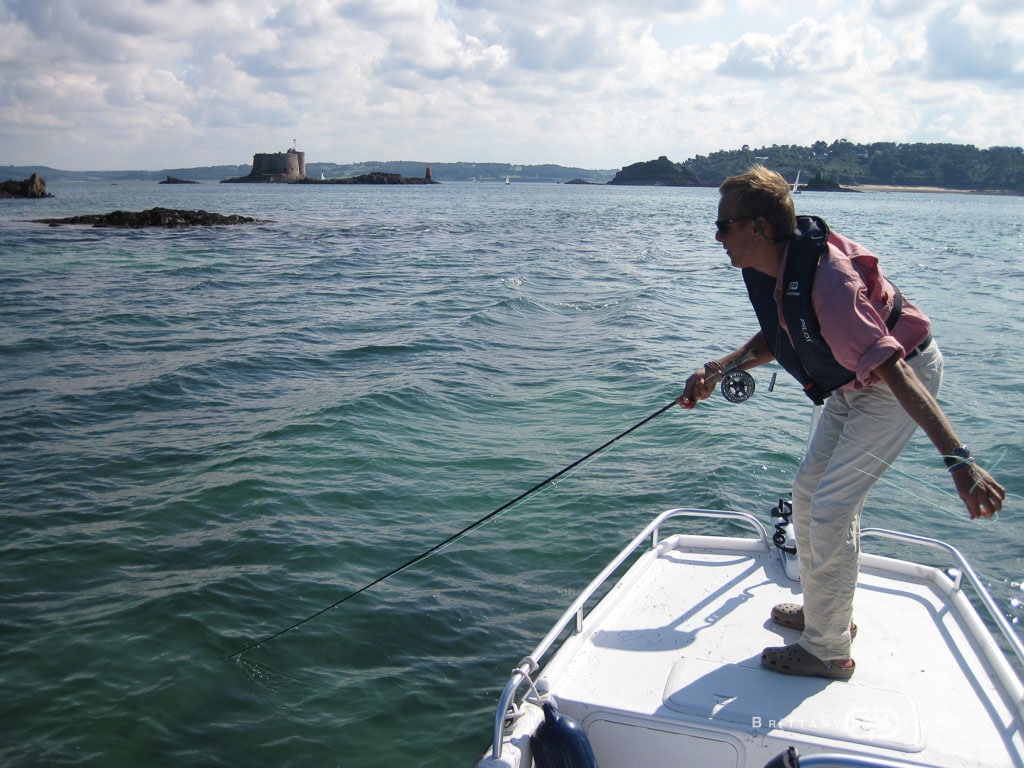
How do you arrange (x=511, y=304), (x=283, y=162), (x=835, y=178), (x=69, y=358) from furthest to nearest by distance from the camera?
(x=283, y=162) < (x=835, y=178) < (x=511, y=304) < (x=69, y=358)

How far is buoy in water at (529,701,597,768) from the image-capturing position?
2.95 meters

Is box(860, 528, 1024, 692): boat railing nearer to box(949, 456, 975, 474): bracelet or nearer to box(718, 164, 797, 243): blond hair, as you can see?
box(949, 456, 975, 474): bracelet

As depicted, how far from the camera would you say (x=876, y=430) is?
3.30 metres

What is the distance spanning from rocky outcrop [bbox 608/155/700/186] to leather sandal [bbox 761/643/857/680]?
180518 mm

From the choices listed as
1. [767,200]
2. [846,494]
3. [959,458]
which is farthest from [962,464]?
[767,200]

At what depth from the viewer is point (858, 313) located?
3.02 m

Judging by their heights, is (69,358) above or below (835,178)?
below

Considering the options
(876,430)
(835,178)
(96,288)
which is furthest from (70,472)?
(835,178)

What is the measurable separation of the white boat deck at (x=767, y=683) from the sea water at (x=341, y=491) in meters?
1.44

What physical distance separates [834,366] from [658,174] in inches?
7411

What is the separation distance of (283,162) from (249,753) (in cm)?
16160

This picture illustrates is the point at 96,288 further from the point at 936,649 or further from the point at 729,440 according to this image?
the point at 936,649

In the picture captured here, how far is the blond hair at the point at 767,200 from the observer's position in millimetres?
3309

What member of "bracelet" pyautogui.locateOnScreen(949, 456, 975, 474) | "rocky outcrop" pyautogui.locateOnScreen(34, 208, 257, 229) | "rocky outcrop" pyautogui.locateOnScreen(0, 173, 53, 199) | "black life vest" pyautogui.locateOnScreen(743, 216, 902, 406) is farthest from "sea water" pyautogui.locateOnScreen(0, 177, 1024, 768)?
"rocky outcrop" pyautogui.locateOnScreen(0, 173, 53, 199)
